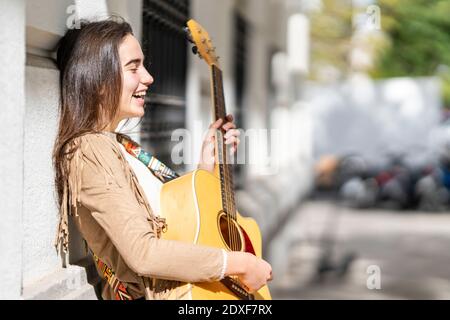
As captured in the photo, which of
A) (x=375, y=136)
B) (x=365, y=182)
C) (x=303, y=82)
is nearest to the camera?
(x=365, y=182)

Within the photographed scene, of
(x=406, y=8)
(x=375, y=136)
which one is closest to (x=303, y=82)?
(x=375, y=136)

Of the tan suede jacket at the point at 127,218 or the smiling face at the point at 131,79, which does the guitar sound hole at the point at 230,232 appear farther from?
the smiling face at the point at 131,79

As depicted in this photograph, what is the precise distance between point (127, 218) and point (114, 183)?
0.36ft

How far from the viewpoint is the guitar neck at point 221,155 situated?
2.21 metres

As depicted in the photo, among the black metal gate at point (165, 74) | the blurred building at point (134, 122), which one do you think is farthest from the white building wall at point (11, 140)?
the black metal gate at point (165, 74)

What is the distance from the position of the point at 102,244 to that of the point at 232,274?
40 cm

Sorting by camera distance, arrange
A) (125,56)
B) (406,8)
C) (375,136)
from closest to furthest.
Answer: (125,56), (375,136), (406,8)

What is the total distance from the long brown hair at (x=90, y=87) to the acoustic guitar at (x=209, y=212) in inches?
11.0

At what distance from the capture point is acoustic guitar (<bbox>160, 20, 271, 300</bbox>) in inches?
77.5

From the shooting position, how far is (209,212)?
204cm

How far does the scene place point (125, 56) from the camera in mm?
2023

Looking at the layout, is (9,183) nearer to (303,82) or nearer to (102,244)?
(102,244)
